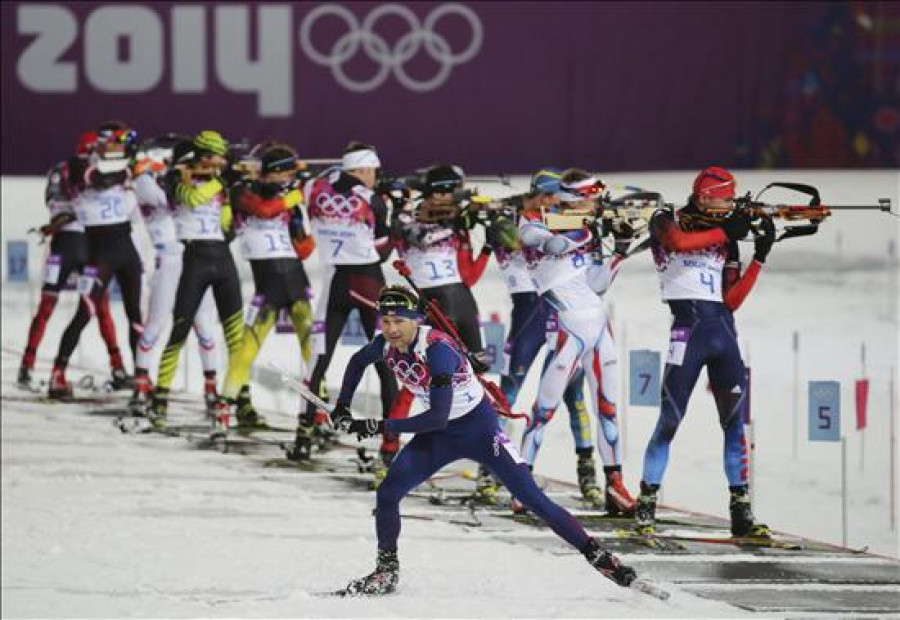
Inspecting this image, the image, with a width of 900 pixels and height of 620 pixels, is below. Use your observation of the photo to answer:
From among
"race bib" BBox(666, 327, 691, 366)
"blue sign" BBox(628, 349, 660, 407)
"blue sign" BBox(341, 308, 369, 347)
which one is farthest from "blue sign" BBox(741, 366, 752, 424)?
"blue sign" BBox(341, 308, 369, 347)

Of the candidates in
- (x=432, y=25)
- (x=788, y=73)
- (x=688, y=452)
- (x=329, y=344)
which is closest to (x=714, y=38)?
(x=788, y=73)

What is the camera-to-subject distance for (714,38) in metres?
32.5

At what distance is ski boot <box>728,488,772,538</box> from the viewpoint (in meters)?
14.7

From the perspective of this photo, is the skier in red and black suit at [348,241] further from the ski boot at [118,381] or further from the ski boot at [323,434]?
the ski boot at [118,381]

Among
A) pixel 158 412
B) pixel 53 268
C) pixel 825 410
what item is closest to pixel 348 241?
pixel 158 412

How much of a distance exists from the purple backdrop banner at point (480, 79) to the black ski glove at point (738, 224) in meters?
17.8

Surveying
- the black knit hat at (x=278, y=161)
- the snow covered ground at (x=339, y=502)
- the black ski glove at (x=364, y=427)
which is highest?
the black knit hat at (x=278, y=161)

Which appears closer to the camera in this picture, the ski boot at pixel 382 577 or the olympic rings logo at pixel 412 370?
the olympic rings logo at pixel 412 370

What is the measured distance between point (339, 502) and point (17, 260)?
6.92 m

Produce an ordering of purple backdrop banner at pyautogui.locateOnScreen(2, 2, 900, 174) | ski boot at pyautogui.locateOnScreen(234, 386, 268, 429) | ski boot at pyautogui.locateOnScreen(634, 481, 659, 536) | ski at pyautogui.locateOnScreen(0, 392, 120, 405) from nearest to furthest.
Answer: ski boot at pyautogui.locateOnScreen(634, 481, 659, 536), ski boot at pyautogui.locateOnScreen(234, 386, 268, 429), ski at pyautogui.locateOnScreen(0, 392, 120, 405), purple backdrop banner at pyautogui.locateOnScreen(2, 2, 900, 174)

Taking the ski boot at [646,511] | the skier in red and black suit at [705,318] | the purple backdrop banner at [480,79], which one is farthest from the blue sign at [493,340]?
the purple backdrop banner at [480,79]

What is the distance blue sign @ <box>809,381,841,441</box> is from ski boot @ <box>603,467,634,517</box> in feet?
4.15

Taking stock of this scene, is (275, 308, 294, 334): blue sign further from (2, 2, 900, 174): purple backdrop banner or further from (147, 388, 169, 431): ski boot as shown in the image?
(2, 2, 900, 174): purple backdrop banner

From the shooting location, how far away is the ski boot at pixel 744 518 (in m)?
14.7
